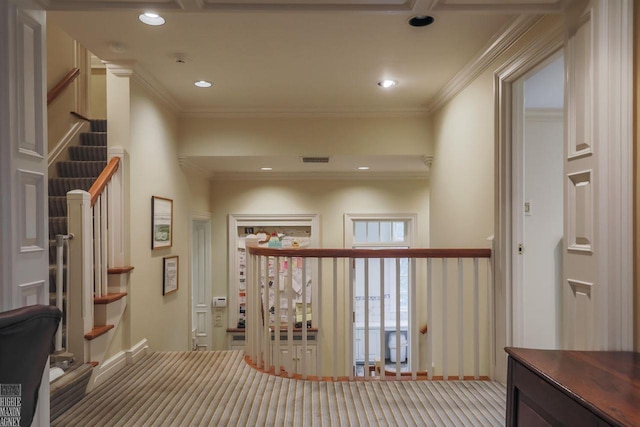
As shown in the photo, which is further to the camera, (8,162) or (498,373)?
(498,373)

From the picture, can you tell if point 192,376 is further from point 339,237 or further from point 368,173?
point 368,173

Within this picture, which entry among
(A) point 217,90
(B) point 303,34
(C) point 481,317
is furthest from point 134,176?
(C) point 481,317

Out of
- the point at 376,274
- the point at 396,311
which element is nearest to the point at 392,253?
the point at 396,311

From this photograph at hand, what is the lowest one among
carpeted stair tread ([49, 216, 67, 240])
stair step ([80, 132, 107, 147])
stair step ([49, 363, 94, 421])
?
stair step ([49, 363, 94, 421])

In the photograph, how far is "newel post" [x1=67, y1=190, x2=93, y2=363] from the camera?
280 cm

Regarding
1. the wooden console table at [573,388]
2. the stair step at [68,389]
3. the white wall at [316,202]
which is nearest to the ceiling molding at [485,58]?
the wooden console table at [573,388]

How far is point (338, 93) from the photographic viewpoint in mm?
4156

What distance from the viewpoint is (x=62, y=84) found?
4410mm

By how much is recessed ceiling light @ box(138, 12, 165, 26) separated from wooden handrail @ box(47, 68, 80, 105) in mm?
2174

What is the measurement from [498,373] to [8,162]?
3062 millimetres

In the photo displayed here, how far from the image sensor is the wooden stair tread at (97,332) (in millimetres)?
2877

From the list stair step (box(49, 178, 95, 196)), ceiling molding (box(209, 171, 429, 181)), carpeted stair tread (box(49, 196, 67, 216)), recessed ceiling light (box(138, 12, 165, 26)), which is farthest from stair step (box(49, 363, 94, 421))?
ceiling molding (box(209, 171, 429, 181))

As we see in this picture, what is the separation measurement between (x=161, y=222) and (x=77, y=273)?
4.30 feet

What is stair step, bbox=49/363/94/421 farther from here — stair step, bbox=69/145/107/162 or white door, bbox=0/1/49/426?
stair step, bbox=69/145/107/162
